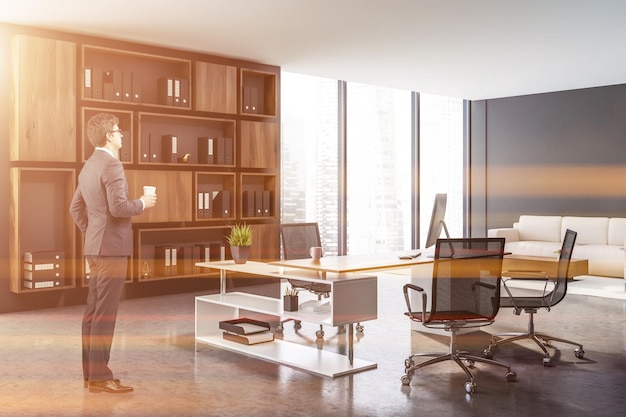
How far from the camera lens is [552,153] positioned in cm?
1153

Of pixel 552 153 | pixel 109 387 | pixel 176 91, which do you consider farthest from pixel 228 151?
pixel 552 153

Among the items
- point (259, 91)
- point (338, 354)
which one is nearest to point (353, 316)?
point (338, 354)

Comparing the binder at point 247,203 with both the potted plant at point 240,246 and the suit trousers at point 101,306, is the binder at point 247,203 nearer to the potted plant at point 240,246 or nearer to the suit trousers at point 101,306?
the potted plant at point 240,246

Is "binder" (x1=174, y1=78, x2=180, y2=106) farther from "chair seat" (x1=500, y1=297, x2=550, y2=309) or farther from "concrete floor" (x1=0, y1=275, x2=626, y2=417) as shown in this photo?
"chair seat" (x1=500, y1=297, x2=550, y2=309)

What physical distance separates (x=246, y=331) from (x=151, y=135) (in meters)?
3.63

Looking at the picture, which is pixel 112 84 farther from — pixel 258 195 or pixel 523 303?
pixel 523 303

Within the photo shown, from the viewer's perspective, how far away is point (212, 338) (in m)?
5.54

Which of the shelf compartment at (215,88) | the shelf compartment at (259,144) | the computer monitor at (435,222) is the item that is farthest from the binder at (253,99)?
the computer monitor at (435,222)

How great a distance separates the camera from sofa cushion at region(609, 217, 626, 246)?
10.1m

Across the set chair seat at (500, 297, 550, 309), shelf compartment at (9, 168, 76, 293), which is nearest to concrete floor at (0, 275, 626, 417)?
chair seat at (500, 297, 550, 309)

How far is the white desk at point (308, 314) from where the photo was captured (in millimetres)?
4629

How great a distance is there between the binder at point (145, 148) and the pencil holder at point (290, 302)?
11.9 ft

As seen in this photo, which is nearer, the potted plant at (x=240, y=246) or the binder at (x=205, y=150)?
the potted plant at (x=240, y=246)

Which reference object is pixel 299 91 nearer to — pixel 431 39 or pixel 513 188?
pixel 431 39
